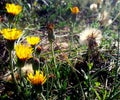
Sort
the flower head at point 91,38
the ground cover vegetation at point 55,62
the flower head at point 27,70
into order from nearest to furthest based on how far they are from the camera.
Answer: the ground cover vegetation at point 55,62
the flower head at point 27,70
the flower head at point 91,38

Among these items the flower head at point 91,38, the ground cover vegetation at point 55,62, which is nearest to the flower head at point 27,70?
the ground cover vegetation at point 55,62

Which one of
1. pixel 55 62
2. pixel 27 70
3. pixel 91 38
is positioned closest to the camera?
pixel 27 70

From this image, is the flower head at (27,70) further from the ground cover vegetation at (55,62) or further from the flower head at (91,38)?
the flower head at (91,38)

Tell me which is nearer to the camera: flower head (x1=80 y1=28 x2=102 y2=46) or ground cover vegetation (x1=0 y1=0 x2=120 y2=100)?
ground cover vegetation (x1=0 y1=0 x2=120 y2=100)

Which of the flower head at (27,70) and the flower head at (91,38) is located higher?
the flower head at (91,38)

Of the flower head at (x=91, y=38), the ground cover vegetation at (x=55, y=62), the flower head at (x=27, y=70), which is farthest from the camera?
the flower head at (x=91, y=38)

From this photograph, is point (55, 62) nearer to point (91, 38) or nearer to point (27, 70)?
point (27, 70)

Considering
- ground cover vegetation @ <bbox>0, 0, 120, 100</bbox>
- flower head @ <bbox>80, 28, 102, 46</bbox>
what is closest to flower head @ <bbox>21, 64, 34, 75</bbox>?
ground cover vegetation @ <bbox>0, 0, 120, 100</bbox>

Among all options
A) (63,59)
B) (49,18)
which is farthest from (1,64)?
(49,18)

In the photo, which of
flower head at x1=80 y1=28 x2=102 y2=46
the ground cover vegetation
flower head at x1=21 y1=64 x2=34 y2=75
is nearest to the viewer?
the ground cover vegetation

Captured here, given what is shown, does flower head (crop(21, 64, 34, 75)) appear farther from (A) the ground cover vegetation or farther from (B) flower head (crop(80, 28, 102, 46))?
(B) flower head (crop(80, 28, 102, 46))

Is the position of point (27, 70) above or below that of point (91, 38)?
below

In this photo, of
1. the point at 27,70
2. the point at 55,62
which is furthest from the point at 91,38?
the point at 27,70
